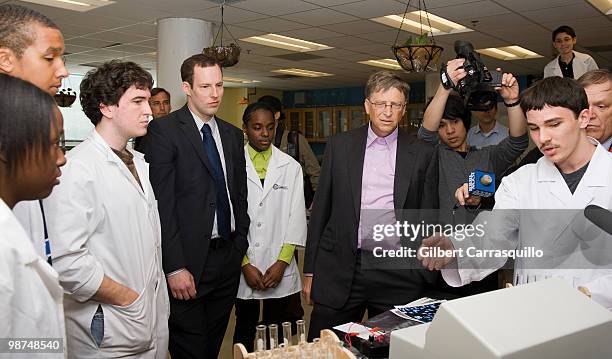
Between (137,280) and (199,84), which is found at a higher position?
(199,84)

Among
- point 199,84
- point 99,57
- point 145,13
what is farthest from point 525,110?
point 99,57

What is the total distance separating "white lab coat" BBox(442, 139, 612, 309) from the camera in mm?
1665

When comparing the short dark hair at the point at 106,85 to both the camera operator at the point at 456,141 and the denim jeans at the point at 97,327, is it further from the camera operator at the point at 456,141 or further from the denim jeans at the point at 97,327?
the camera operator at the point at 456,141

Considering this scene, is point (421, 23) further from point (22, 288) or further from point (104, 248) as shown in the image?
point (22, 288)

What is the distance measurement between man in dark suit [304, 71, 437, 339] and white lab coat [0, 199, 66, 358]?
153cm

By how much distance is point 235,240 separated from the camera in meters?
2.58

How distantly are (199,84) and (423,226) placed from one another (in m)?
1.24

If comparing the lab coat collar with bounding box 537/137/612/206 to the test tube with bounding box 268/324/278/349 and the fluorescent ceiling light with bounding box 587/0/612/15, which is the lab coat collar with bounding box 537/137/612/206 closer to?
the test tube with bounding box 268/324/278/349

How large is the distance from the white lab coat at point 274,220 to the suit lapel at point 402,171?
2.73 ft

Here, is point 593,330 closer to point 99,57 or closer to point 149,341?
point 149,341

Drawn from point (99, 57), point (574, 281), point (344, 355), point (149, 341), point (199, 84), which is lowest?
point (149, 341)

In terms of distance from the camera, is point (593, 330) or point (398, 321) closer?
point (593, 330)

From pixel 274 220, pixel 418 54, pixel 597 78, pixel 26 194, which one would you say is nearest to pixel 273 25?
pixel 418 54

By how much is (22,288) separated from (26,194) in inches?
8.4
